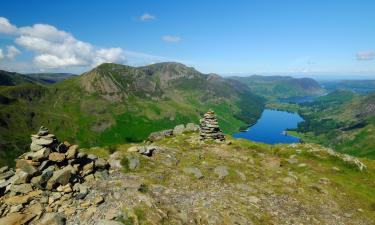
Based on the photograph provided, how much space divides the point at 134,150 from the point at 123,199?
20.3 metres

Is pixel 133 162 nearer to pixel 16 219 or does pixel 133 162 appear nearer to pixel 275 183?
pixel 16 219

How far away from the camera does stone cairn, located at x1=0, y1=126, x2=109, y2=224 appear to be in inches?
1021

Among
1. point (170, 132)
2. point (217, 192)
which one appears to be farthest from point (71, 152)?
point (170, 132)

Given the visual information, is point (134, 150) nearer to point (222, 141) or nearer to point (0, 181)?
point (0, 181)

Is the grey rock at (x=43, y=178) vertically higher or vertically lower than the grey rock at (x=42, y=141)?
lower

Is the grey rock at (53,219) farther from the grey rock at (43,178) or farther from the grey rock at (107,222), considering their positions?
the grey rock at (43,178)

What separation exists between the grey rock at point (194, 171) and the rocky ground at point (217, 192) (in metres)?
0.14

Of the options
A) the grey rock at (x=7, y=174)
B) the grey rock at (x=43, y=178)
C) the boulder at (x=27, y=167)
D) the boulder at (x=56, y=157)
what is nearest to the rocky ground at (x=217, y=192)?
the grey rock at (x=43, y=178)

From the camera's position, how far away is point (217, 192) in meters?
36.8

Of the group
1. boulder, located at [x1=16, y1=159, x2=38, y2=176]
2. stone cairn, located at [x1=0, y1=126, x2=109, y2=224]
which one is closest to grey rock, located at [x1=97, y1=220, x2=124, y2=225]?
stone cairn, located at [x1=0, y1=126, x2=109, y2=224]

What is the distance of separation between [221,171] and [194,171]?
14.3ft

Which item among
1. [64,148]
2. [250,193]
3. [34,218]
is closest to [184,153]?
[250,193]

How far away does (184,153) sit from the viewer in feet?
176

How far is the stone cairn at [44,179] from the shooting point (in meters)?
25.9
